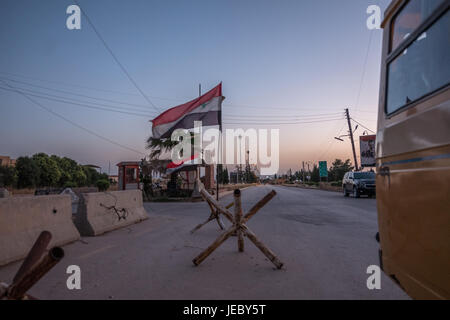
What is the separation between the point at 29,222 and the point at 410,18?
250 inches

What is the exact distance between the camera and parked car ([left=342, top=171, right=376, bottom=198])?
2062 cm

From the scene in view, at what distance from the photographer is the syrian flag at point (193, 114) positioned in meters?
16.7

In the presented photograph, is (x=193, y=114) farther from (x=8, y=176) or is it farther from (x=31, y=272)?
(x=8, y=176)

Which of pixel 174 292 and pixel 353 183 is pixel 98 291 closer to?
pixel 174 292

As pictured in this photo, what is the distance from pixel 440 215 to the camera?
1909 millimetres

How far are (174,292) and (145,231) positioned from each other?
4793 mm

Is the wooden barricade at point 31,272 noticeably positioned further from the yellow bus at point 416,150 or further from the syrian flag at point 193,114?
the syrian flag at point 193,114

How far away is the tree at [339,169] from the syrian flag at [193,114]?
67.4m

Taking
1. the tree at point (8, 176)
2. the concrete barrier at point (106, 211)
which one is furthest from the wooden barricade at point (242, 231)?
the tree at point (8, 176)

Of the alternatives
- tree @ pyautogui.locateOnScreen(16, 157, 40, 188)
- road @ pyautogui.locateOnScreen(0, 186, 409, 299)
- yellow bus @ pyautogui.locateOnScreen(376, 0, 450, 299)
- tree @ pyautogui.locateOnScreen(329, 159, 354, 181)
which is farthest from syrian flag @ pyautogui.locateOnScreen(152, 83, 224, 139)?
tree @ pyautogui.locateOnScreen(329, 159, 354, 181)

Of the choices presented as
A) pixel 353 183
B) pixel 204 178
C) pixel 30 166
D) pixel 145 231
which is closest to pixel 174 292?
pixel 145 231

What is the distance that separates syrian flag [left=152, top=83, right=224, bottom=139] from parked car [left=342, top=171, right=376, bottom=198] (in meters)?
11.8

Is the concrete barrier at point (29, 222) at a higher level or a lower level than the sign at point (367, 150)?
lower

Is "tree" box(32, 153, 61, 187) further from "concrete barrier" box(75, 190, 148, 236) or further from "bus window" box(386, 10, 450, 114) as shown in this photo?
"bus window" box(386, 10, 450, 114)
